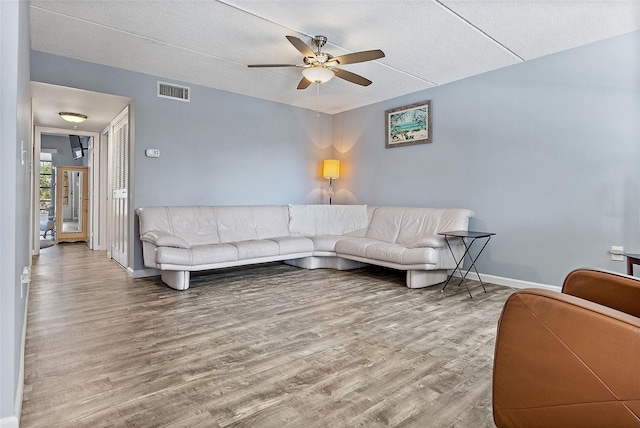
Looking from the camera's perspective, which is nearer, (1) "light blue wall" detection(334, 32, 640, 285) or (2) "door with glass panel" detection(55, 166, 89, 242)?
(1) "light blue wall" detection(334, 32, 640, 285)

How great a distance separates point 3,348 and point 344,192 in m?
5.48

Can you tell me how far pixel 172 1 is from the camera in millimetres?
2840

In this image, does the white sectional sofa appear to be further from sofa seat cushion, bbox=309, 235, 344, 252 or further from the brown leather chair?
the brown leather chair

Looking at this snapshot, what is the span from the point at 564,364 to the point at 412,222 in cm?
378

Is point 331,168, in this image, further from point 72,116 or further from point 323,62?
point 72,116

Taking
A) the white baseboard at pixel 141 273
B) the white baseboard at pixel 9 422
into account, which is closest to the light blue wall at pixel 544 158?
the white baseboard at pixel 141 273

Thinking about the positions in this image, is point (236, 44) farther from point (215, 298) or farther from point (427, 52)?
point (215, 298)

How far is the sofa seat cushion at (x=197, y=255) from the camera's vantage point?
3.68 metres

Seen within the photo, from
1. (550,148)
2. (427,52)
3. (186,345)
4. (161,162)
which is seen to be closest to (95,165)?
(161,162)

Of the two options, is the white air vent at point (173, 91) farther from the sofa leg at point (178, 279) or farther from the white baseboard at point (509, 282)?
the white baseboard at point (509, 282)

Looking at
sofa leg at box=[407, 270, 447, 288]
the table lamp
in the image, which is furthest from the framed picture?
sofa leg at box=[407, 270, 447, 288]

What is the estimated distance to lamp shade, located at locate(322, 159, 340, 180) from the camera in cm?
623

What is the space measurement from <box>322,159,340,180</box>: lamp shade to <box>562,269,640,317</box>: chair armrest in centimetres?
473

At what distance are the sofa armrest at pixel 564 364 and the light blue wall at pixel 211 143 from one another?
447cm
